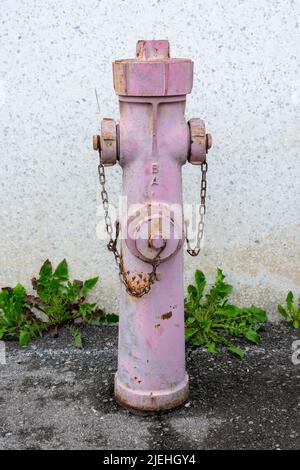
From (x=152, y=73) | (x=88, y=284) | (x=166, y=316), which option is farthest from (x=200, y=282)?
(x=152, y=73)

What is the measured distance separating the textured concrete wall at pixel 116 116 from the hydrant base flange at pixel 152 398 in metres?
0.98

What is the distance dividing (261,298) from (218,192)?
0.71m

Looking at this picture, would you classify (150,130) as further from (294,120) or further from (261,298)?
(261,298)

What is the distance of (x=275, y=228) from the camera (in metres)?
4.06

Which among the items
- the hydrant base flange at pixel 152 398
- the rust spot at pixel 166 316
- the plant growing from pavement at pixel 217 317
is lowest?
the hydrant base flange at pixel 152 398

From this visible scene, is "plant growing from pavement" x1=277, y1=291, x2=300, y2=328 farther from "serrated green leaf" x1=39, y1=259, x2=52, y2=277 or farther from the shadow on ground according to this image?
"serrated green leaf" x1=39, y1=259, x2=52, y2=277

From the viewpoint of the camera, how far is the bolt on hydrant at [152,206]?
2.90m

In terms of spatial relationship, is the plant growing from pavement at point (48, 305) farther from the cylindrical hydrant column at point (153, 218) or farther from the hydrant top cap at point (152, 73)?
the hydrant top cap at point (152, 73)

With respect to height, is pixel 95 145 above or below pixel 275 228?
above

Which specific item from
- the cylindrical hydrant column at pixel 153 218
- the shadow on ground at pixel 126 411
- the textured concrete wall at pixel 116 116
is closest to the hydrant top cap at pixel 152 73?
the cylindrical hydrant column at pixel 153 218

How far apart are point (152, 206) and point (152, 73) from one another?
561 millimetres

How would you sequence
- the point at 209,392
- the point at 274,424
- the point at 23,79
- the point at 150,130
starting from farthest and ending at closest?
the point at 23,79 → the point at 209,392 → the point at 274,424 → the point at 150,130

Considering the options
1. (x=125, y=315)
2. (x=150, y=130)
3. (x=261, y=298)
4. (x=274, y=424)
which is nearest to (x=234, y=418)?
(x=274, y=424)
